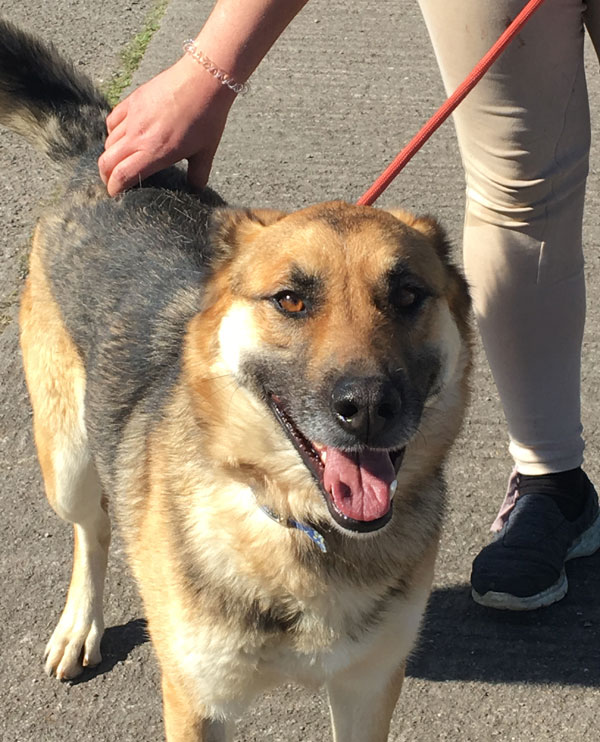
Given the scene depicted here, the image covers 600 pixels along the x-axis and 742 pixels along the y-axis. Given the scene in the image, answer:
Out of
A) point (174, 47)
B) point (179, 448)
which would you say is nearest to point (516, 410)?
point (179, 448)

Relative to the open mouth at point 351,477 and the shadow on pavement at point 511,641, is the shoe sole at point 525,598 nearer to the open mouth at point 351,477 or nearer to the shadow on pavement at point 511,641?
the shadow on pavement at point 511,641

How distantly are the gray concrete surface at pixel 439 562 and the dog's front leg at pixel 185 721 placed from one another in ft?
1.23

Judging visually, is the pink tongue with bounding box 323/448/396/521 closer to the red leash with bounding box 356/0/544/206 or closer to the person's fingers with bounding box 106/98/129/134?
the red leash with bounding box 356/0/544/206

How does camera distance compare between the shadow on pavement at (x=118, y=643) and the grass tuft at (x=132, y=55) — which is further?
the grass tuft at (x=132, y=55)

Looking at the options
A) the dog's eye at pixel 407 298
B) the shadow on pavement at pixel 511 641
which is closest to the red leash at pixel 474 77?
the dog's eye at pixel 407 298

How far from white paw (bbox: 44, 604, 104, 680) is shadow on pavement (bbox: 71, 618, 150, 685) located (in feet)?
0.08

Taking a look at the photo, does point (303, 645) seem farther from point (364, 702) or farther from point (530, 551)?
point (530, 551)

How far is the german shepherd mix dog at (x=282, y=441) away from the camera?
7.92 feet

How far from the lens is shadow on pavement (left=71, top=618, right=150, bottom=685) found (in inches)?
132

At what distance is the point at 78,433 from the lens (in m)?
3.37

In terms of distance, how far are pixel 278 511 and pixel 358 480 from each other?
272mm

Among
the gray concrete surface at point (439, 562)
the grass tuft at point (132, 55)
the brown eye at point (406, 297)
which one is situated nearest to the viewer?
the brown eye at point (406, 297)

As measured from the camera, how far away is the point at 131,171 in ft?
10.1

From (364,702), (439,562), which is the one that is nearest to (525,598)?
(439,562)
